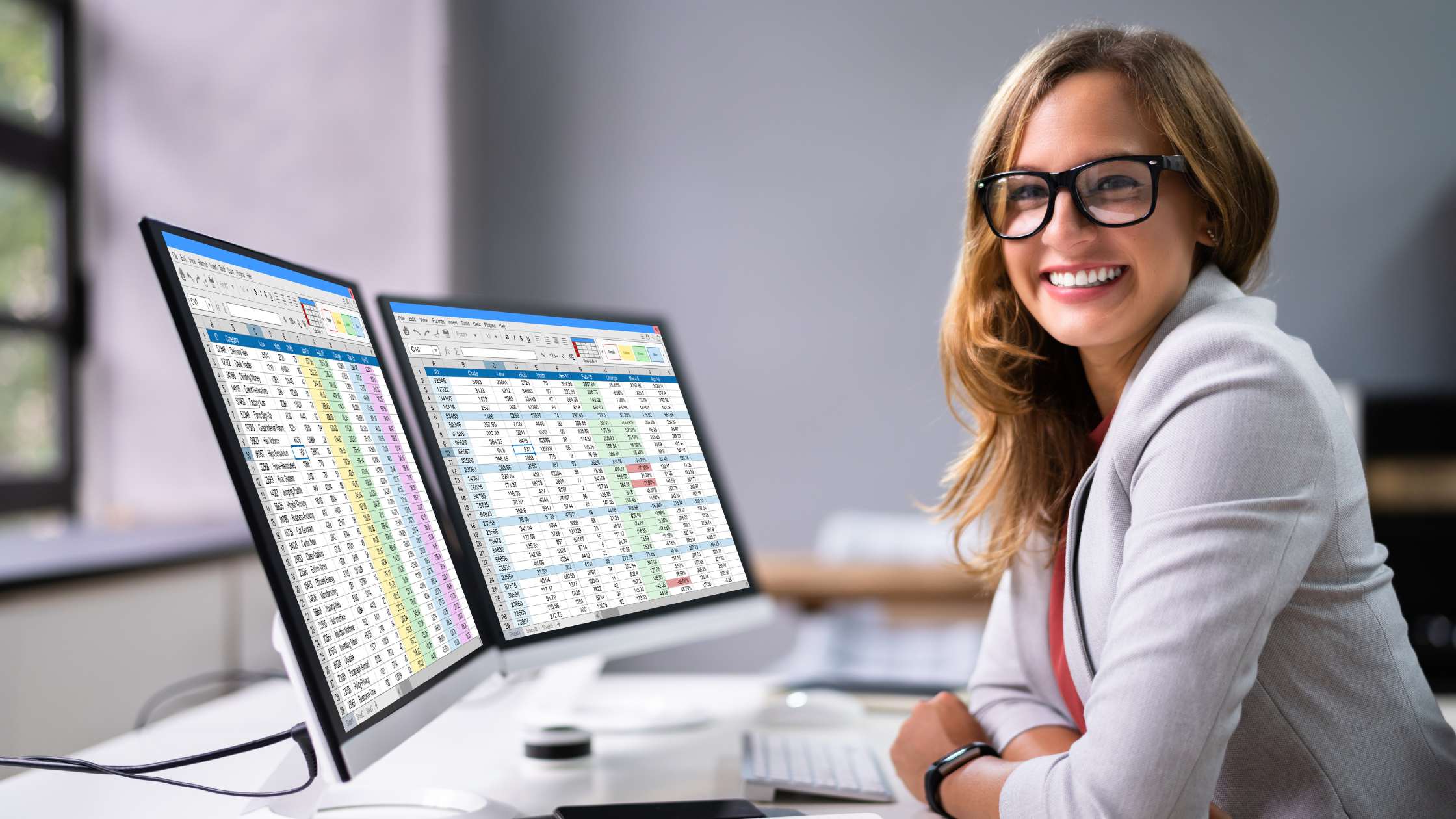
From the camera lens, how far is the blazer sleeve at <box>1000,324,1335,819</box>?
0.69m

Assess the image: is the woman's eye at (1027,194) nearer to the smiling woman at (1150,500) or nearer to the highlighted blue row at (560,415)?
the smiling woman at (1150,500)

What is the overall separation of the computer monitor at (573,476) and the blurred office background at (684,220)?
1423mm

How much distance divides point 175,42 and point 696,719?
2.68 metres

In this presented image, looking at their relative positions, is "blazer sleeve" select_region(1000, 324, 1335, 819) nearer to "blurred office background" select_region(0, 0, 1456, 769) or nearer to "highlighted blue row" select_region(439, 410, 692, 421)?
"highlighted blue row" select_region(439, 410, 692, 421)

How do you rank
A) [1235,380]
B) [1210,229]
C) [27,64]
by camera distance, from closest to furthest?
[1235,380] < [1210,229] < [27,64]

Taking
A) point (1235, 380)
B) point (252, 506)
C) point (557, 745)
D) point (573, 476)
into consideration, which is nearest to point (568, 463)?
point (573, 476)

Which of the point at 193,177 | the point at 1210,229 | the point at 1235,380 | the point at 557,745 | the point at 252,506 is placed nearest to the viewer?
the point at 252,506

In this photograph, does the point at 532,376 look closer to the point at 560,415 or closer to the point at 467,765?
the point at 560,415

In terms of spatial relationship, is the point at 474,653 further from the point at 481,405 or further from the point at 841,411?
the point at 841,411

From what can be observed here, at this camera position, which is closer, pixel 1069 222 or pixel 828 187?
pixel 1069 222

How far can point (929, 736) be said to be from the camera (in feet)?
3.30

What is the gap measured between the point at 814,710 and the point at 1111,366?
58 centimetres

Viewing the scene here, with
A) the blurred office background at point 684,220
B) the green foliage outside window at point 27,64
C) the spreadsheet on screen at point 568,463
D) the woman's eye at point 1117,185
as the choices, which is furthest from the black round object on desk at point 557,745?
the green foliage outside window at point 27,64

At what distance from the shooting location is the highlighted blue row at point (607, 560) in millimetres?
991
